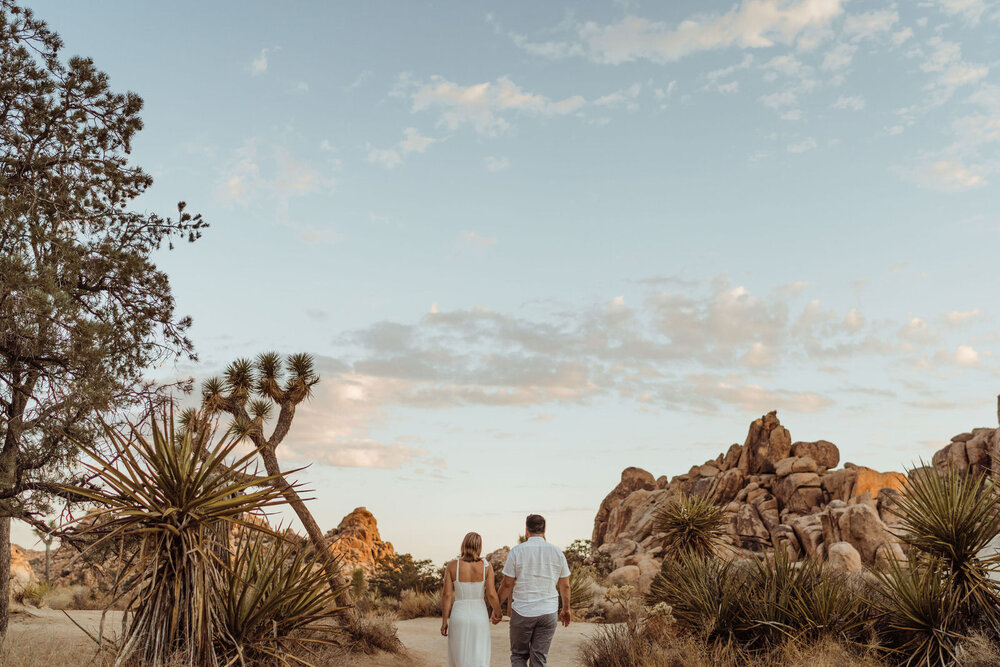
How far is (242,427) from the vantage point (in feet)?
52.4

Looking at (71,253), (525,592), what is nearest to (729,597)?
(525,592)

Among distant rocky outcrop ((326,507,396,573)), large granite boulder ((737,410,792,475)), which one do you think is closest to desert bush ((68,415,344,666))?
distant rocky outcrop ((326,507,396,573))

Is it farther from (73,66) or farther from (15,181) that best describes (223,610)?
(73,66)

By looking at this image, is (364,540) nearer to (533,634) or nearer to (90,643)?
(90,643)

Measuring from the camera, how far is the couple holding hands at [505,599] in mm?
8273

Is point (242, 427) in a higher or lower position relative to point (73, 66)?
lower

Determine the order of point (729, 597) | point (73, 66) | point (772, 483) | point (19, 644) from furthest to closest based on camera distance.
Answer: point (772, 483) < point (73, 66) < point (729, 597) < point (19, 644)

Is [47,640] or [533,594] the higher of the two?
[533,594]

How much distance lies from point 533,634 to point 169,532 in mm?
4084

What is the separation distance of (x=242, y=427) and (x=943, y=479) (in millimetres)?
13277

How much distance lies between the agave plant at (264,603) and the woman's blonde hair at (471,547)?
164cm

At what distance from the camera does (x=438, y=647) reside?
54.9 feet

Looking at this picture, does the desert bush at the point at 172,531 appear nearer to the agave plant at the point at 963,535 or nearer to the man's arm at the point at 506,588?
the man's arm at the point at 506,588

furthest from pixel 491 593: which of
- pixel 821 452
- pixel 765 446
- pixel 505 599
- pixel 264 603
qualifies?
pixel 821 452
